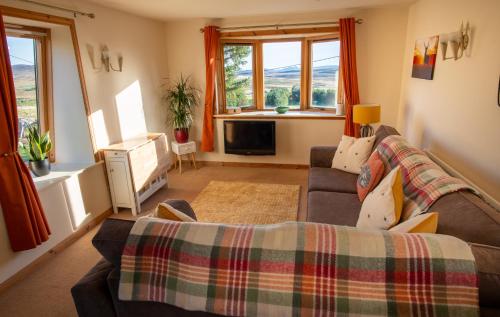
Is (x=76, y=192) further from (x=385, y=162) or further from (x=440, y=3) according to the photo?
(x=440, y=3)

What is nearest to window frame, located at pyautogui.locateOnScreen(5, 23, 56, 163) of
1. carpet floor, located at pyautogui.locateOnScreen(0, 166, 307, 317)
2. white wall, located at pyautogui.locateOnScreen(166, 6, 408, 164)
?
carpet floor, located at pyautogui.locateOnScreen(0, 166, 307, 317)

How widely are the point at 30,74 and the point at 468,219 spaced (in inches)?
142

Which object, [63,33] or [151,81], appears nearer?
[63,33]

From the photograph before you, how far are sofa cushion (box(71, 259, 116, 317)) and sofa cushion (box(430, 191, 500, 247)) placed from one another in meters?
1.39

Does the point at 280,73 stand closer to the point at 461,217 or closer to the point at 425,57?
the point at 425,57

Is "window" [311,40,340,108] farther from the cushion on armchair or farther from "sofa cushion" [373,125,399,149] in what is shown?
the cushion on armchair

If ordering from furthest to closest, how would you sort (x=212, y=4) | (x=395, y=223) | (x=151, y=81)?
(x=151, y=81)
(x=212, y=4)
(x=395, y=223)

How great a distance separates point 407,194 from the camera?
5.91 feet

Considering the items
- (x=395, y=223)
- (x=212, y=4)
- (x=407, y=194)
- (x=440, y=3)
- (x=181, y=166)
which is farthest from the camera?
(x=181, y=166)

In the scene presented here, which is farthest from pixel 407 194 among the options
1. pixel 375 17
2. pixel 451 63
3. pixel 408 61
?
pixel 375 17

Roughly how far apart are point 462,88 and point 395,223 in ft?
4.50

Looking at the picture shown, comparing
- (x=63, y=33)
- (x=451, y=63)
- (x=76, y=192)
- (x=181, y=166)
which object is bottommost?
(x=181, y=166)

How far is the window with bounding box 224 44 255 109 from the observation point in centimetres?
476

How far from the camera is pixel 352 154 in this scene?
9.82 feet
